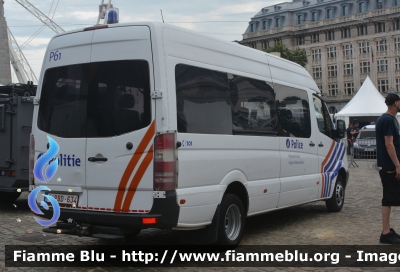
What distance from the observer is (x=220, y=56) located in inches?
280

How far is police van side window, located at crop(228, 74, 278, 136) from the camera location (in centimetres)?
727

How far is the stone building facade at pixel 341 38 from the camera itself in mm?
84562

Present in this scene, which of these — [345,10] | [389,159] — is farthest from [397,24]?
[389,159]

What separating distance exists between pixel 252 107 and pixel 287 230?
2225mm

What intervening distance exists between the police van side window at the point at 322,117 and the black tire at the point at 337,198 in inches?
40.1

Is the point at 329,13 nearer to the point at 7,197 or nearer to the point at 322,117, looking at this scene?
the point at 7,197

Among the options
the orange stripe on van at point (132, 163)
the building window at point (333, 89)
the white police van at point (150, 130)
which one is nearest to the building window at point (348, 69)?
the building window at point (333, 89)

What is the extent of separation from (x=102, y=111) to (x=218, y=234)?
2012 mm

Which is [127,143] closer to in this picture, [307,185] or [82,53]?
[82,53]

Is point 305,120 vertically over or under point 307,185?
over

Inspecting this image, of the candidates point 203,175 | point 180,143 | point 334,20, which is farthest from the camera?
point 334,20

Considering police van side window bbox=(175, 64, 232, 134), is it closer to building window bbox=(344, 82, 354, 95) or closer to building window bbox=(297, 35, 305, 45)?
building window bbox=(344, 82, 354, 95)

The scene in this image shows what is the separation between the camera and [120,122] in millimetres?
6152

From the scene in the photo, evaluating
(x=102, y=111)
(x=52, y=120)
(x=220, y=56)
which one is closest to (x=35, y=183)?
(x=52, y=120)
